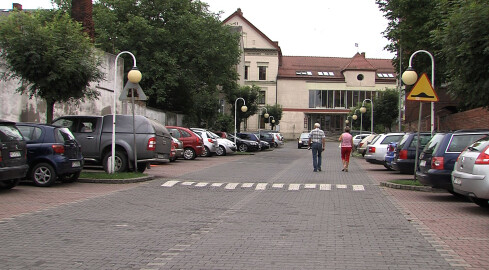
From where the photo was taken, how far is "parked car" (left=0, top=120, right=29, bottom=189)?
10367mm

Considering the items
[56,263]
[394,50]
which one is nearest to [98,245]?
[56,263]

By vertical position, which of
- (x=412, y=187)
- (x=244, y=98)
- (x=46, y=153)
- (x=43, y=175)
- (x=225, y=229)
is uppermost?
(x=244, y=98)

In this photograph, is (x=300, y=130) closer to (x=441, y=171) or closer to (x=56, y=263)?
(x=441, y=171)

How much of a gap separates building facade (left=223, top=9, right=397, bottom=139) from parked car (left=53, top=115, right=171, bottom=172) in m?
60.4

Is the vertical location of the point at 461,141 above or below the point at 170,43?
below

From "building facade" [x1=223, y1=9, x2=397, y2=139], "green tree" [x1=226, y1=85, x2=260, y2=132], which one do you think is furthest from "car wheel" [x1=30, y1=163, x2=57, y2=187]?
"building facade" [x1=223, y1=9, x2=397, y2=139]

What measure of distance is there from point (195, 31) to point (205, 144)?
531 inches

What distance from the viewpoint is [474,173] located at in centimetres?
884

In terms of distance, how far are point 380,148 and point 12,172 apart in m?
14.9

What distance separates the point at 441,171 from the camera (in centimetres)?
1086

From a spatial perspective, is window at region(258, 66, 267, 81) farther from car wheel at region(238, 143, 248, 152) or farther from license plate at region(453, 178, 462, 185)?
license plate at region(453, 178, 462, 185)

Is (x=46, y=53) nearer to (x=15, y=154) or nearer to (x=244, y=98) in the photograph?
(x=15, y=154)

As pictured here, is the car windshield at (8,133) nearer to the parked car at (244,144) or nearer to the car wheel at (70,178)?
the car wheel at (70,178)

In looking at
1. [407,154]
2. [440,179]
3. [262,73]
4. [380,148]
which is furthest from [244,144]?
[262,73]
